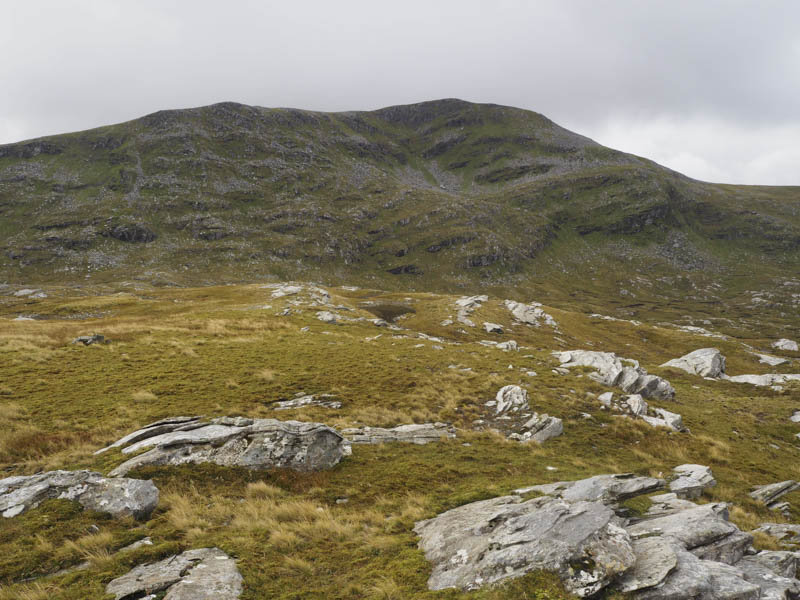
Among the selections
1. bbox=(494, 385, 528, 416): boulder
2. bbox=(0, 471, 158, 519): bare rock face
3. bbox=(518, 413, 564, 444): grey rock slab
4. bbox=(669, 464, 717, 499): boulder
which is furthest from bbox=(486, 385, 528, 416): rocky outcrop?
bbox=(0, 471, 158, 519): bare rock face

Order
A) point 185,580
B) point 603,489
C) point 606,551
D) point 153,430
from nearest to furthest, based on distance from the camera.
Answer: point 185,580, point 606,551, point 603,489, point 153,430

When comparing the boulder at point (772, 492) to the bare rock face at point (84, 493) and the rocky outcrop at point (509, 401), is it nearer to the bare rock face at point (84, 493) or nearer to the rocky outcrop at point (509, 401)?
the rocky outcrop at point (509, 401)

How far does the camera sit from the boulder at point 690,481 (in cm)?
1577

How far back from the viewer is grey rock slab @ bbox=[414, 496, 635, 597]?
8.05 m

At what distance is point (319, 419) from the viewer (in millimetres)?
Answer: 20422

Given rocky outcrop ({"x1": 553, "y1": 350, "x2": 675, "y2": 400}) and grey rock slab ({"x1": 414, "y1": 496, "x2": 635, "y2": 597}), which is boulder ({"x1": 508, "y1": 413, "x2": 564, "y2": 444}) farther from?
rocky outcrop ({"x1": 553, "y1": 350, "x2": 675, "y2": 400})

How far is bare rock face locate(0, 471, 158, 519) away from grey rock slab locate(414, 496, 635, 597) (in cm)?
891

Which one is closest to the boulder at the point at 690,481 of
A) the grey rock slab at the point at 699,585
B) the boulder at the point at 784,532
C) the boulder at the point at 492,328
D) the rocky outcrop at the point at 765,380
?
the boulder at the point at 784,532

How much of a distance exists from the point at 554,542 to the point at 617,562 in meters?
1.31

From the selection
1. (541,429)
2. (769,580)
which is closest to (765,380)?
(541,429)

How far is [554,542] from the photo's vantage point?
28.5 ft

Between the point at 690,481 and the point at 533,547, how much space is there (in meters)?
13.1

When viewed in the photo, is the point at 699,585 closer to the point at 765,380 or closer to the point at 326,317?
the point at 326,317

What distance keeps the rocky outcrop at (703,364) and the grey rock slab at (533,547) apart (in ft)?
159
